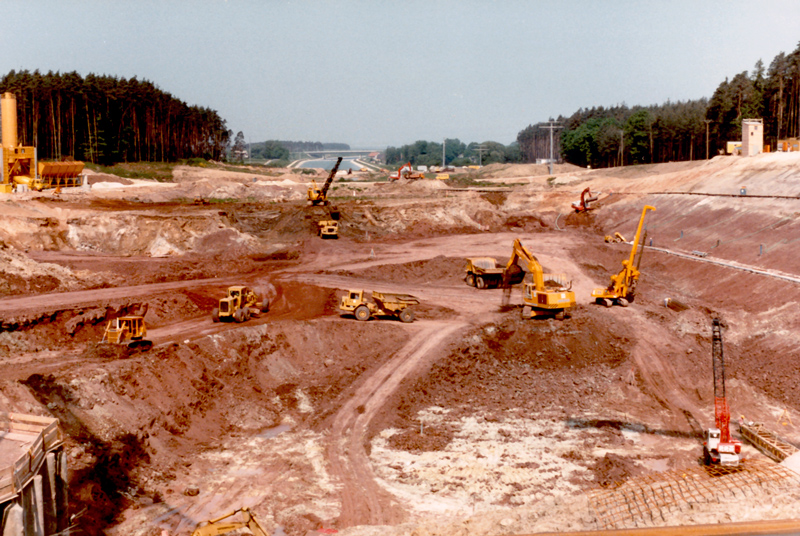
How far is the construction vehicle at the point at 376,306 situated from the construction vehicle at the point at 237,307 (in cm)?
427

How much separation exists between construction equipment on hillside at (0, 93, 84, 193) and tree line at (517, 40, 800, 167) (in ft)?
206

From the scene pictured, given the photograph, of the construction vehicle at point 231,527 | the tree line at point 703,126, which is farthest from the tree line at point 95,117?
the construction vehicle at point 231,527

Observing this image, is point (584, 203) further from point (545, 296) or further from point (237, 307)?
point (237, 307)

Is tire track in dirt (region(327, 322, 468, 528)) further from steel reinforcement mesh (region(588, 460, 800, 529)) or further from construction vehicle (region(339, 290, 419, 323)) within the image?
steel reinforcement mesh (region(588, 460, 800, 529))

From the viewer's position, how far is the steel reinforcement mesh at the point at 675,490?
17125 mm

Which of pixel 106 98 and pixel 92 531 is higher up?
pixel 106 98

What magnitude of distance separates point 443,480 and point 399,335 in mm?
12721

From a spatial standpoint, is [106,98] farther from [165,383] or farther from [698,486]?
[698,486]

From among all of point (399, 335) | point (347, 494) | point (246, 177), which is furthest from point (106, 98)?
point (347, 494)

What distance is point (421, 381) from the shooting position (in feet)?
91.2

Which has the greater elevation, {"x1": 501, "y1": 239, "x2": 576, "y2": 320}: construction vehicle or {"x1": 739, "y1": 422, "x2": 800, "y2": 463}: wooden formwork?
{"x1": 501, "y1": 239, "x2": 576, "y2": 320}: construction vehicle

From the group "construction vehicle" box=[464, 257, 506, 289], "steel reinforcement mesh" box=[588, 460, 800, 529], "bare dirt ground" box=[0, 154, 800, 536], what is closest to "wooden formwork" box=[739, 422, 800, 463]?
"steel reinforcement mesh" box=[588, 460, 800, 529]

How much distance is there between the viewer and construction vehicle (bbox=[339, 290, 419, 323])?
33469 mm

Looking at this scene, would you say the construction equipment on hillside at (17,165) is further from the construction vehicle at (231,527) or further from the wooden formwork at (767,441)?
the wooden formwork at (767,441)
